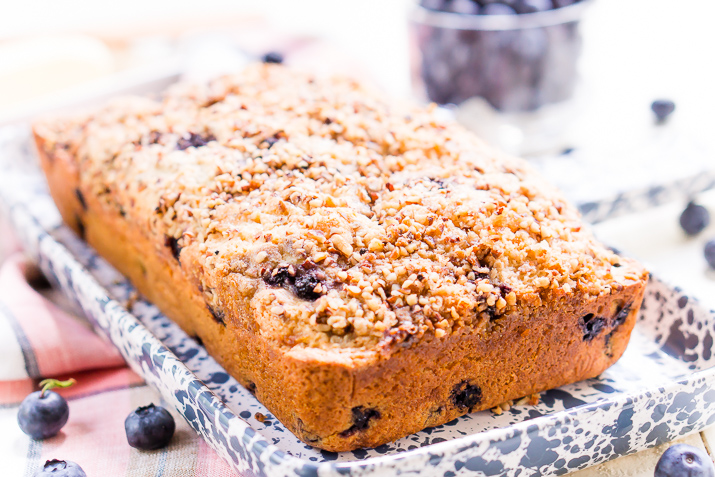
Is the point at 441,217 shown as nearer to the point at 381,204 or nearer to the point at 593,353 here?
the point at 381,204

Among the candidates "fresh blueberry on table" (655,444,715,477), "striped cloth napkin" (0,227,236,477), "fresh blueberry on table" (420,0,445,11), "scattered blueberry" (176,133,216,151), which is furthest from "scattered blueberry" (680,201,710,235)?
"striped cloth napkin" (0,227,236,477)

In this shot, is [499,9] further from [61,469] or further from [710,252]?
[61,469]

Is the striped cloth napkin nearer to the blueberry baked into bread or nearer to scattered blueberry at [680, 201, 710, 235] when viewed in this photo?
the blueberry baked into bread

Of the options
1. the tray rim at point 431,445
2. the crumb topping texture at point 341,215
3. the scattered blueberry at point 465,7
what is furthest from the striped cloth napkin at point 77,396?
the scattered blueberry at point 465,7

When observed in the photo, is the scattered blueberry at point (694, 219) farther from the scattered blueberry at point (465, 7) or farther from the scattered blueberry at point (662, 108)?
the scattered blueberry at point (465, 7)

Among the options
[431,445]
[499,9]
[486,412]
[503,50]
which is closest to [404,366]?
[431,445]

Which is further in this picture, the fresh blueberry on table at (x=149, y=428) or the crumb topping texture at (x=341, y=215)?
the fresh blueberry on table at (x=149, y=428)
